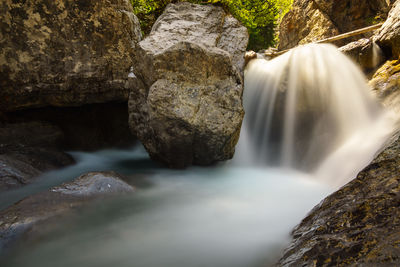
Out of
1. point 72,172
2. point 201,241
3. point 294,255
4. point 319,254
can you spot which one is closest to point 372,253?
point 319,254

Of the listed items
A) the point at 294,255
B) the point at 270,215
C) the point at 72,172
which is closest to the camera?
the point at 294,255

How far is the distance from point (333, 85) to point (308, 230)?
4.30 m

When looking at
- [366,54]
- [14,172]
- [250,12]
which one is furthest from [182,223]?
[250,12]

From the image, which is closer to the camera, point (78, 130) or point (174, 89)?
point (174, 89)

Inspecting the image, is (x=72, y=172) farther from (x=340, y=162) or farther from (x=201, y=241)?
(x=340, y=162)

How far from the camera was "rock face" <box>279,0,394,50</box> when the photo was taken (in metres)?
12.0

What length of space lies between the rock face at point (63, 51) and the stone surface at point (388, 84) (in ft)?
15.8

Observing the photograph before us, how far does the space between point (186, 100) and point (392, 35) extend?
4.68 m

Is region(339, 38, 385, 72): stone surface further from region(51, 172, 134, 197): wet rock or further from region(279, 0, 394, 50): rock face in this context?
region(279, 0, 394, 50): rock face

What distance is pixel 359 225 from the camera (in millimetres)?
1195

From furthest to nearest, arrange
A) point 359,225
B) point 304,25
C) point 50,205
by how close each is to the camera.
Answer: point 304,25 → point 50,205 → point 359,225

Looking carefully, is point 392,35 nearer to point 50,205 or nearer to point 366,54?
point 366,54

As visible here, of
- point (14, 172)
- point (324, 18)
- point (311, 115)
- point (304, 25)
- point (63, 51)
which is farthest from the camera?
point (304, 25)

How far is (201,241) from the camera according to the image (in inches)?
78.0
